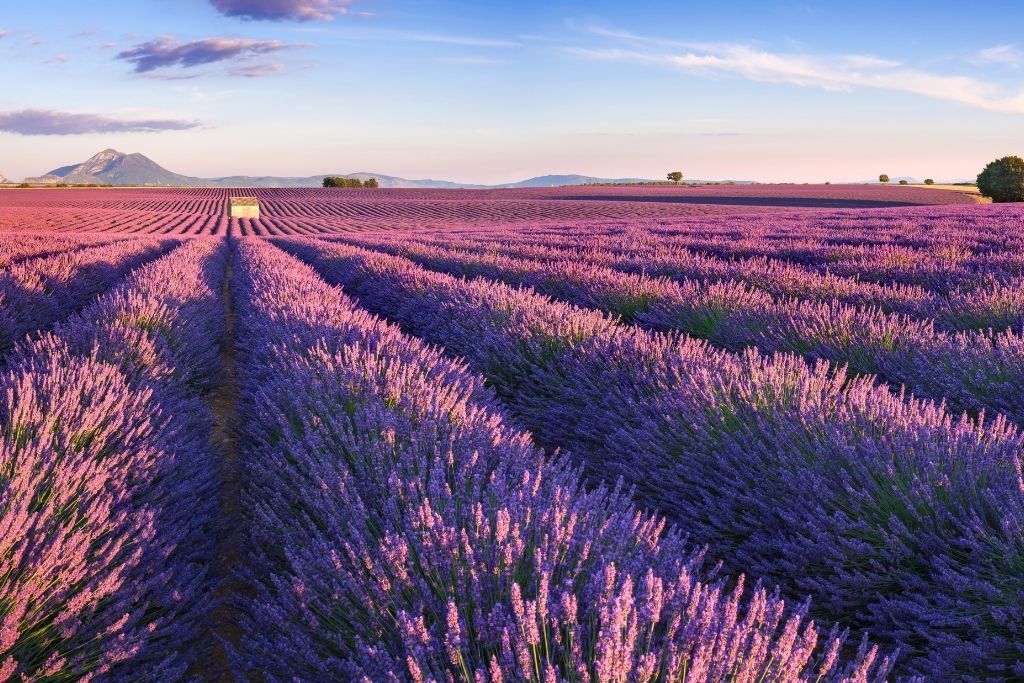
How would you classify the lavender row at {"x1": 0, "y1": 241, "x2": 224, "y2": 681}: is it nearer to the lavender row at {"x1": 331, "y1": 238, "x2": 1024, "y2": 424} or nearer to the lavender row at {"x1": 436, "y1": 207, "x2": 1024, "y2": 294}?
the lavender row at {"x1": 331, "y1": 238, "x2": 1024, "y2": 424}

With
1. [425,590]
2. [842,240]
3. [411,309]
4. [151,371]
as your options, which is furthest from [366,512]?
[842,240]

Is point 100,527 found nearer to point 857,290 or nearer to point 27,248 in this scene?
point 857,290

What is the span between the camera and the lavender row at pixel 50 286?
5664 mm

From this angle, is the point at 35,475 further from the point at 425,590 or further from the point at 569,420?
the point at 569,420

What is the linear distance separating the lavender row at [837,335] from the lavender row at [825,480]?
608 millimetres

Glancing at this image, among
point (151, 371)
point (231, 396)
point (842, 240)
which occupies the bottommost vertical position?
point (231, 396)

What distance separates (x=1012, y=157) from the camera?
41.0m

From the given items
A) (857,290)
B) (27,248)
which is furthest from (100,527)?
(27,248)

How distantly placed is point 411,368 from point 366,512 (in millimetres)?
1379

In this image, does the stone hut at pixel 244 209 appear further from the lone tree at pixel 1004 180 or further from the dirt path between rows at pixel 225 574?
the lone tree at pixel 1004 180

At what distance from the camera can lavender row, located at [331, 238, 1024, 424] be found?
131 inches

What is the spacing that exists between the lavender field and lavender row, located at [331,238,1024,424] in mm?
22

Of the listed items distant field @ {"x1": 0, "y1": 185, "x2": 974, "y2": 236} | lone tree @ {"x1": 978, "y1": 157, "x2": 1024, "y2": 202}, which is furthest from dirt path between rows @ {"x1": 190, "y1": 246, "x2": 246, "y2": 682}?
lone tree @ {"x1": 978, "y1": 157, "x2": 1024, "y2": 202}

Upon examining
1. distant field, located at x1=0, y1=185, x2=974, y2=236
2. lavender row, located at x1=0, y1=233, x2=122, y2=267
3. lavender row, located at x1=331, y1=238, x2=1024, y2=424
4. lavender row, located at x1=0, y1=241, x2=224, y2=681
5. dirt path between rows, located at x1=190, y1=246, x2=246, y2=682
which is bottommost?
dirt path between rows, located at x1=190, y1=246, x2=246, y2=682
